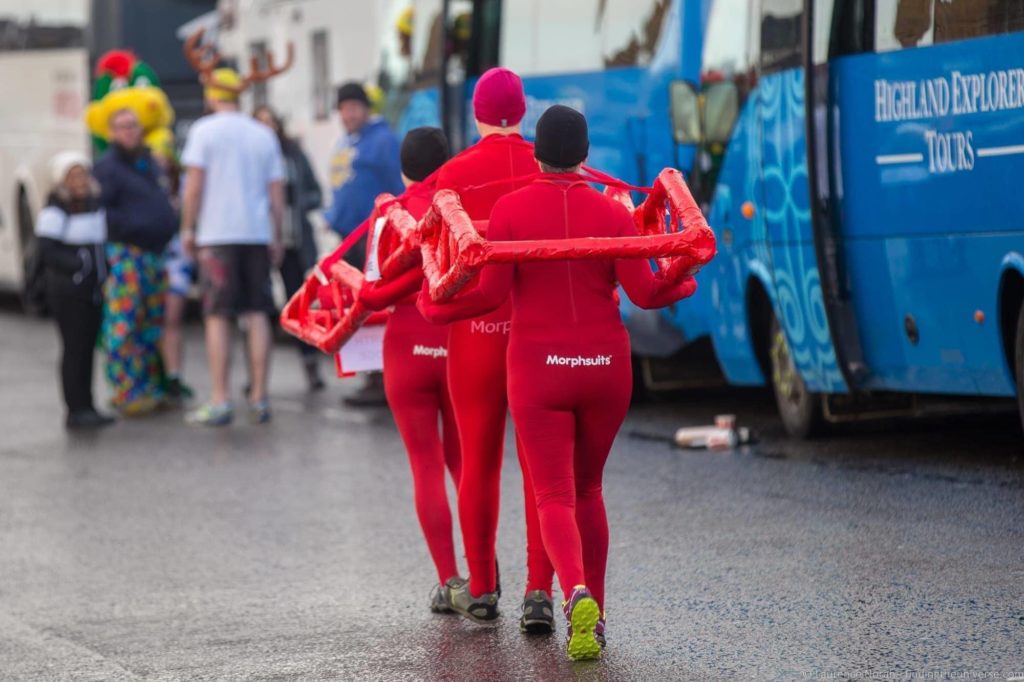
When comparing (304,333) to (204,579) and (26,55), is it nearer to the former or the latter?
(204,579)

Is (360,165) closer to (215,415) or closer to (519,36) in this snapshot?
(519,36)

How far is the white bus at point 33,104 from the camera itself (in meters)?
23.4

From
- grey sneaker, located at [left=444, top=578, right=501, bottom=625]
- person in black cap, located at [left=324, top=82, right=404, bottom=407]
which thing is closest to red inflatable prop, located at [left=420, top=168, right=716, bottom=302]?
grey sneaker, located at [left=444, top=578, right=501, bottom=625]

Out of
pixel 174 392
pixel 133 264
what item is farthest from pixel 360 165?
pixel 174 392

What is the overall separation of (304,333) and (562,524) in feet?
5.26

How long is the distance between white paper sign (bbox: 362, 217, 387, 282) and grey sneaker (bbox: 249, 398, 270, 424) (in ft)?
21.6

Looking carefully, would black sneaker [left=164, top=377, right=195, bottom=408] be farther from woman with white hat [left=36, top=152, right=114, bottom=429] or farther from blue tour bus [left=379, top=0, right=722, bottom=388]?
blue tour bus [left=379, top=0, right=722, bottom=388]

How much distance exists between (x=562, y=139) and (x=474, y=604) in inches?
65.0

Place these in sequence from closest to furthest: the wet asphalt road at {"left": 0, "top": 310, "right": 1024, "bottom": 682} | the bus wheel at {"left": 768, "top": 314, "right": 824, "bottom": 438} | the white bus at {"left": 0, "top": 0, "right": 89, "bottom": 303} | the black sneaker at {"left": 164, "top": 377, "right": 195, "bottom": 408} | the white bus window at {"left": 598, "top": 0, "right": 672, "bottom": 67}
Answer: the wet asphalt road at {"left": 0, "top": 310, "right": 1024, "bottom": 682}, the bus wheel at {"left": 768, "top": 314, "right": 824, "bottom": 438}, the white bus window at {"left": 598, "top": 0, "right": 672, "bottom": 67}, the black sneaker at {"left": 164, "top": 377, "right": 195, "bottom": 408}, the white bus at {"left": 0, "top": 0, "right": 89, "bottom": 303}

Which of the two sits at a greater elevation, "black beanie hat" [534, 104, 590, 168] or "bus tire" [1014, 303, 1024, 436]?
"black beanie hat" [534, 104, 590, 168]

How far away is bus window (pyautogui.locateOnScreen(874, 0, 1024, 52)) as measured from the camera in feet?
29.7

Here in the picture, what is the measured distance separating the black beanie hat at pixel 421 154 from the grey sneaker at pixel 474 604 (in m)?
1.44

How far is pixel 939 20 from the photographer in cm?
951

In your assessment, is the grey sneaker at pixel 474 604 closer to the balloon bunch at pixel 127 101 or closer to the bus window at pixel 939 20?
the bus window at pixel 939 20
